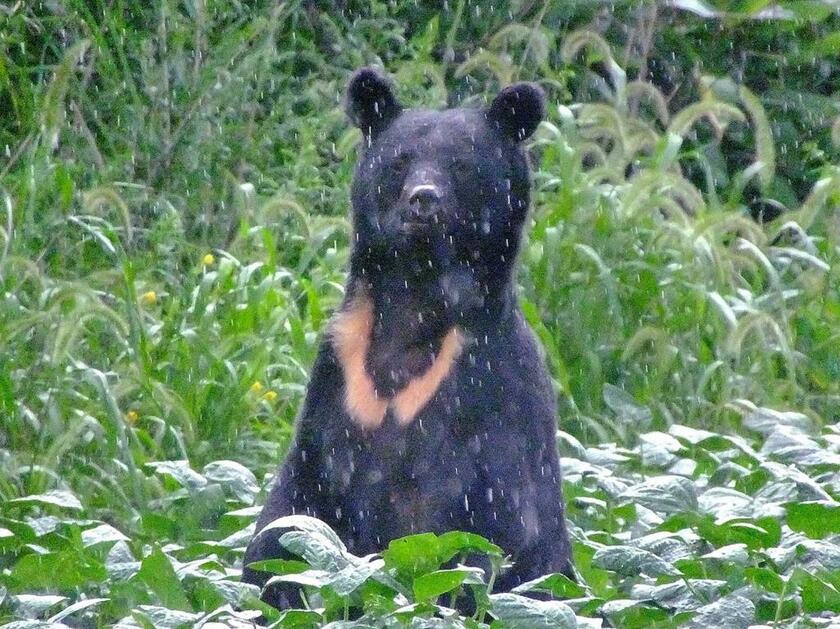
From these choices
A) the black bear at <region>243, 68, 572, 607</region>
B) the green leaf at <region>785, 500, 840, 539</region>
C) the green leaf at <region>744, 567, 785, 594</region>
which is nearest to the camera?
the green leaf at <region>744, 567, 785, 594</region>

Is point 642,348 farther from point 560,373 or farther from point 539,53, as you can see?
point 539,53

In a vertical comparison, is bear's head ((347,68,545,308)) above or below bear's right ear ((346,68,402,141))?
below

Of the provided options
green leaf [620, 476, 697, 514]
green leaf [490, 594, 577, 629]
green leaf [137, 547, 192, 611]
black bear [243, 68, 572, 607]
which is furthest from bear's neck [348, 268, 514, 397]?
green leaf [490, 594, 577, 629]

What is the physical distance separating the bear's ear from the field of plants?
987 mm

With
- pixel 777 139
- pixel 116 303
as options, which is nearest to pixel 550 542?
pixel 116 303

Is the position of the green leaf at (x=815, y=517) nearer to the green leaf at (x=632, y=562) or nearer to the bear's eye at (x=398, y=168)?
the green leaf at (x=632, y=562)

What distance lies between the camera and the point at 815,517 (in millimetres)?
3963

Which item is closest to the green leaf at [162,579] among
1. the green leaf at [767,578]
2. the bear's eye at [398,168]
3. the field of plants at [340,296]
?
the field of plants at [340,296]

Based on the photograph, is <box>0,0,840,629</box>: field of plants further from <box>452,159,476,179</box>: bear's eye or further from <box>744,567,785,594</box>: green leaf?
<box>452,159,476,179</box>: bear's eye

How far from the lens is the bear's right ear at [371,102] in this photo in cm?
536

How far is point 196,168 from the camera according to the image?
28.2ft

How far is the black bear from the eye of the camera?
15.7 ft

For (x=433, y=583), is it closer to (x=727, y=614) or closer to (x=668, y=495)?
(x=727, y=614)

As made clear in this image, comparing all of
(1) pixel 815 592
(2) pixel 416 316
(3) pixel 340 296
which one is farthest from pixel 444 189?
(3) pixel 340 296
